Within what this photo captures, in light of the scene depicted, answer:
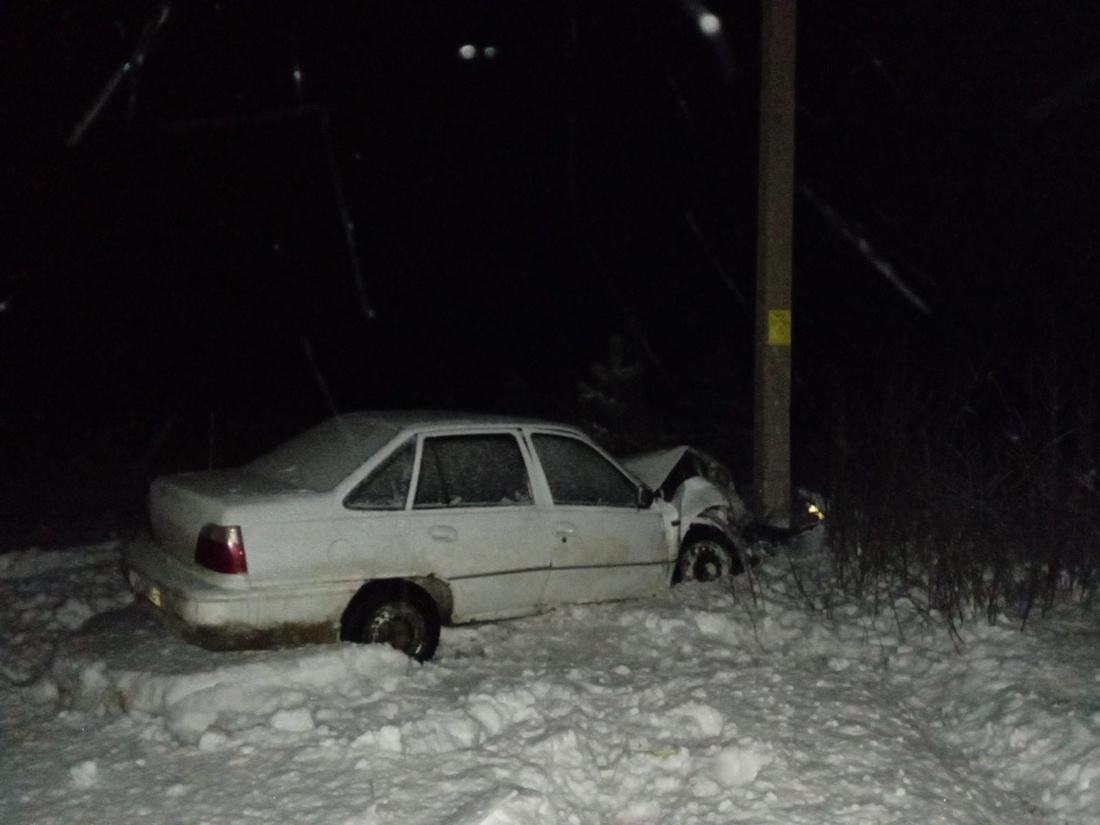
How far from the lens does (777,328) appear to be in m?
9.23

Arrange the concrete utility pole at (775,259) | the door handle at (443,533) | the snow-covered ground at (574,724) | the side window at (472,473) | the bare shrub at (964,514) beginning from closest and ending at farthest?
1. the snow-covered ground at (574,724)
2. the door handle at (443,533)
3. the side window at (472,473)
4. the bare shrub at (964,514)
5. the concrete utility pole at (775,259)

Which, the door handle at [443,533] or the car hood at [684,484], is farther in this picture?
the car hood at [684,484]

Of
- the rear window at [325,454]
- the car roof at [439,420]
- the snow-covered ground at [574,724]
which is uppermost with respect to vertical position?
the car roof at [439,420]

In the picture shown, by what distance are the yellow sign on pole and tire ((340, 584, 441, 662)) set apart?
3736 mm

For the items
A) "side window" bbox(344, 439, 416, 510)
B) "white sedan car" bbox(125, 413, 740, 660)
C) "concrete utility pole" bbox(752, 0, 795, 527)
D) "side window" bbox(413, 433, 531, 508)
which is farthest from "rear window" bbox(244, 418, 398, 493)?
"concrete utility pole" bbox(752, 0, 795, 527)

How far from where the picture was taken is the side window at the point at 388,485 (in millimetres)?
6684

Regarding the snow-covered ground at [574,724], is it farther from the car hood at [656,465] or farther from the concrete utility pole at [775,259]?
the concrete utility pole at [775,259]

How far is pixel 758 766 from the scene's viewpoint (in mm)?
5289

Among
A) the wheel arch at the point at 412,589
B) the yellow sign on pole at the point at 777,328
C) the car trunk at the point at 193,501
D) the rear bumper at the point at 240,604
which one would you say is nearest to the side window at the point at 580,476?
the wheel arch at the point at 412,589

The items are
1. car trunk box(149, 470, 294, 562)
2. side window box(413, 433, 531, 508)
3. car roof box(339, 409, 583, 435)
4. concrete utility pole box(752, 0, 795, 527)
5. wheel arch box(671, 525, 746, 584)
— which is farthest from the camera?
concrete utility pole box(752, 0, 795, 527)

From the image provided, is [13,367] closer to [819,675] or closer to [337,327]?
[337,327]

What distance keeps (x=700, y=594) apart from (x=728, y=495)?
1462mm

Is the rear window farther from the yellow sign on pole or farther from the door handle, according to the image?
the yellow sign on pole

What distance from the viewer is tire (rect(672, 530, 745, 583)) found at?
8352 mm
